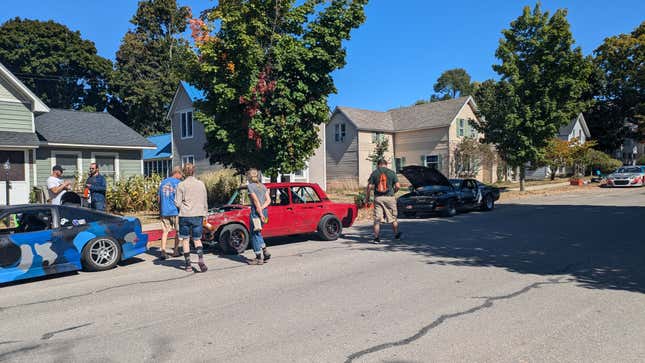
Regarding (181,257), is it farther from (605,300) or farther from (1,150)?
(1,150)

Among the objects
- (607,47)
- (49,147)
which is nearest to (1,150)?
(49,147)

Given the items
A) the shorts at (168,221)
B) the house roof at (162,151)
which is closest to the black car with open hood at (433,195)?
the shorts at (168,221)

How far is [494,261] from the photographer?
8336 millimetres

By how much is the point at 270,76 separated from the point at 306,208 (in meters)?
5.05

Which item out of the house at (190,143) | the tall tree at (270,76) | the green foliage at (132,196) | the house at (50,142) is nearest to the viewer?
the tall tree at (270,76)

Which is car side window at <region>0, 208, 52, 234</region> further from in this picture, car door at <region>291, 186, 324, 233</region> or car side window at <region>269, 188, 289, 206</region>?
car door at <region>291, 186, 324, 233</region>

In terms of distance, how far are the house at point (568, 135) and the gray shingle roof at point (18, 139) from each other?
42667 mm

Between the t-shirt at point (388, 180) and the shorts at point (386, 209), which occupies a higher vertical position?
the t-shirt at point (388, 180)

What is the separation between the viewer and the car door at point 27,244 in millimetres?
7324

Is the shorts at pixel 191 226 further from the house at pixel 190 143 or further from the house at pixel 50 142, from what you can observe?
the house at pixel 190 143

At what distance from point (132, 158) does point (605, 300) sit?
66.1ft

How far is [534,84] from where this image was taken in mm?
26000

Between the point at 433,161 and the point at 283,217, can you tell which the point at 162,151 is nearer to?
the point at 433,161

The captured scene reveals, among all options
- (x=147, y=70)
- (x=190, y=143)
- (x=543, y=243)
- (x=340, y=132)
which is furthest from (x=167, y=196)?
(x=147, y=70)
